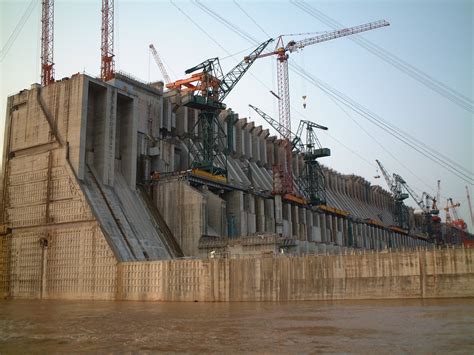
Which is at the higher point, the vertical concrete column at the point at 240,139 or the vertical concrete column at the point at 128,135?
the vertical concrete column at the point at 240,139

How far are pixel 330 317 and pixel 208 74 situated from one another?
58520 mm

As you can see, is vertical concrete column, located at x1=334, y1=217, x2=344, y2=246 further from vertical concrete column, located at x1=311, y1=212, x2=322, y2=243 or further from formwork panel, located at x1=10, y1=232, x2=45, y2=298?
formwork panel, located at x1=10, y1=232, x2=45, y2=298

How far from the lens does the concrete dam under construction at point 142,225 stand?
50.4 metres

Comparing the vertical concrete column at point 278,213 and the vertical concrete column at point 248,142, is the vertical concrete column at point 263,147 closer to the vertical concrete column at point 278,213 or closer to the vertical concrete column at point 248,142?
the vertical concrete column at point 248,142

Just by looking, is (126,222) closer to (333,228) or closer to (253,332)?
(253,332)

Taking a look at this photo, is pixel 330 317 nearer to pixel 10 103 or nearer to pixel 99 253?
pixel 99 253

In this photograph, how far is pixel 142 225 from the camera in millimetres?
68438

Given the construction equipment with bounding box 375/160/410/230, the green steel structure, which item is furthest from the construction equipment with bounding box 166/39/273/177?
the construction equipment with bounding box 375/160/410/230

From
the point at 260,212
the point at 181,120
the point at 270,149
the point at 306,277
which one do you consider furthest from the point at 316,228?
the point at 306,277

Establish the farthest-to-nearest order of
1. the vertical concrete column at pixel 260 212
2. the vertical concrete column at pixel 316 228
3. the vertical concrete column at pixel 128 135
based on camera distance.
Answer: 1. the vertical concrete column at pixel 316 228
2. the vertical concrete column at pixel 260 212
3. the vertical concrete column at pixel 128 135

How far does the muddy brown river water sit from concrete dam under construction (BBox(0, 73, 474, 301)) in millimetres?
13562

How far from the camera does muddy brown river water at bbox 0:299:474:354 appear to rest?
20.8m

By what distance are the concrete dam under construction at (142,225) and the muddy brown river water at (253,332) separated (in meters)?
13.6

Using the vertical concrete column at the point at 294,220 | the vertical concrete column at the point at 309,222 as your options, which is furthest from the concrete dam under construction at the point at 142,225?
the vertical concrete column at the point at 309,222
